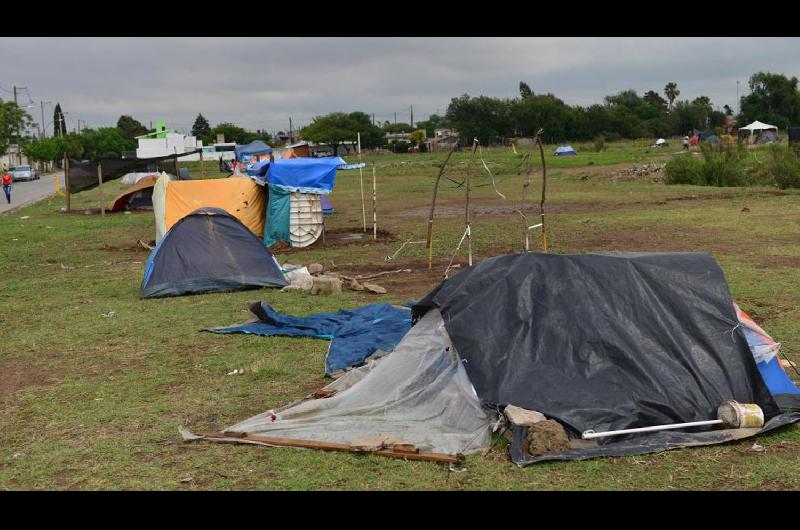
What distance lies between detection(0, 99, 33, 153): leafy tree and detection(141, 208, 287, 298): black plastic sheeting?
178ft

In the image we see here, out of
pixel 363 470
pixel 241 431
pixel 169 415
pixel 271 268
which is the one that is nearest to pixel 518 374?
pixel 363 470

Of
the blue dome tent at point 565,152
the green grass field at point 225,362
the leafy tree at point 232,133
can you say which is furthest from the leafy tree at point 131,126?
the green grass field at point 225,362

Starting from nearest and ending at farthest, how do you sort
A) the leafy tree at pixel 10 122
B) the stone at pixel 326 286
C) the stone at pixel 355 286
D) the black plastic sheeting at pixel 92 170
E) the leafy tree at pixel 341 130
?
the stone at pixel 326 286 → the stone at pixel 355 286 → the black plastic sheeting at pixel 92 170 → the leafy tree at pixel 10 122 → the leafy tree at pixel 341 130

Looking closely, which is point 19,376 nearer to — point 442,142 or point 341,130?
point 442,142

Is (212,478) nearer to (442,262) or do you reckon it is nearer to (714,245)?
(442,262)

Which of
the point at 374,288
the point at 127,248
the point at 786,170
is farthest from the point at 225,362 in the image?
the point at 786,170

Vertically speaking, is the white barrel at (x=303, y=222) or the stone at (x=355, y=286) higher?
the white barrel at (x=303, y=222)

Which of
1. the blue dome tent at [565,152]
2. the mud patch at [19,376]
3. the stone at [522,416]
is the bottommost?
the mud patch at [19,376]

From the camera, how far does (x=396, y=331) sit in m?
9.32

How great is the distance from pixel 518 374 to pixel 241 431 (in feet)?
6.88

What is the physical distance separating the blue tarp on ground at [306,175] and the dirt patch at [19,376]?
1048cm

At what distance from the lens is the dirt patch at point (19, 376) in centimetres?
830

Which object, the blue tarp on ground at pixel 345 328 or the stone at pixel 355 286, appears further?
the stone at pixel 355 286

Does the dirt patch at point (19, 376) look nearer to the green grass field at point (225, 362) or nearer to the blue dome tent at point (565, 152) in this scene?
the green grass field at point (225, 362)
